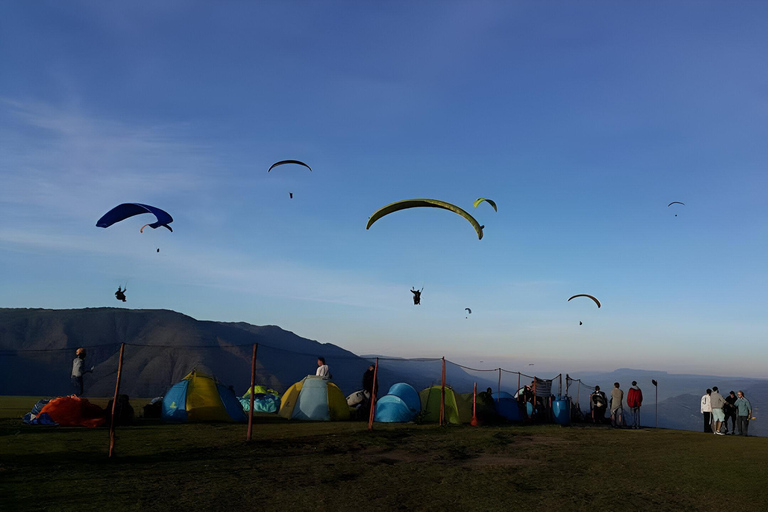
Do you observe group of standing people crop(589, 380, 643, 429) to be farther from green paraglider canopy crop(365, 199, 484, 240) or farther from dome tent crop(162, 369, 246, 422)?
dome tent crop(162, 369, 246, 422)

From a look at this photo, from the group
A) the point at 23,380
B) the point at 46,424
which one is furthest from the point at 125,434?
the point at 23,380

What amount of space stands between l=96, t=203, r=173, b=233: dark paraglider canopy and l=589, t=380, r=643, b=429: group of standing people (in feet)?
57.9

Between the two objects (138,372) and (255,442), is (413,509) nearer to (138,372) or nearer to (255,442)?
(255,442)

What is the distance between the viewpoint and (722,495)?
9.49 metres

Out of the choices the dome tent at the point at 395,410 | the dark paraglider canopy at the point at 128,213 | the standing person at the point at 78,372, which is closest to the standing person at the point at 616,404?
the dome tent at the point at 395,410

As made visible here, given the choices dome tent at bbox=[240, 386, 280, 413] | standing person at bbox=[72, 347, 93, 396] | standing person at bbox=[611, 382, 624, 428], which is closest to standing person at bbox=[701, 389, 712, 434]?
standing person at bbox=[611, 382, 624, 428]

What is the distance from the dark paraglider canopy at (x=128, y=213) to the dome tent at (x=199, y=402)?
17.7 ft

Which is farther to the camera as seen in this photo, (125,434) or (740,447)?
(740,447)

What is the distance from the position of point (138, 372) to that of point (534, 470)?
277ft

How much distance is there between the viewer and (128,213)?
18.8 meters

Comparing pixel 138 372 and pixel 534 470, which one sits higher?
pixel 534 470

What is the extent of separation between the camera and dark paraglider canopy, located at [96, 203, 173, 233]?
18234 mm

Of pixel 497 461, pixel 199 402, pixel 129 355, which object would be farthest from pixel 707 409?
pixel 129 355

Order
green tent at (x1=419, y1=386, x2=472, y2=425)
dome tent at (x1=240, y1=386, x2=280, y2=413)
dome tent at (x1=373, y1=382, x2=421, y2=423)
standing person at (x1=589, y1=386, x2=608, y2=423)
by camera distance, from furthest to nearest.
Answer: standing person at (x1=589, y1=386, x2=608, y2=423), dome tent at (x1=240, y1=386, x2=280, y2=413), green tent at (x1=419, y1=386, x2=472, y2=425), dome tent at (x1=373, y1=382, x2=421, y2=423)
